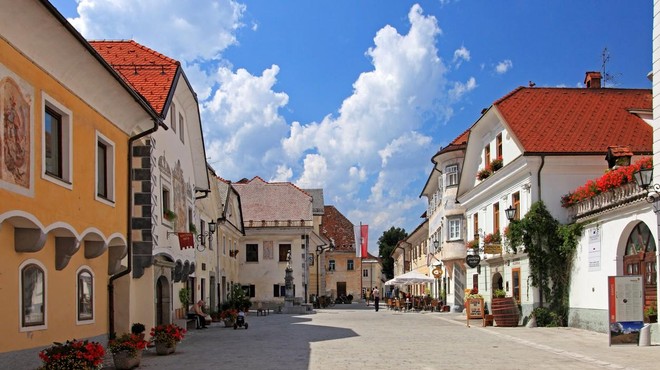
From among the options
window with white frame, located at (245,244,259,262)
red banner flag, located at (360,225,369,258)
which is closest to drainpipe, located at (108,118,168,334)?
window with white frame, located at (245,244,259,262)

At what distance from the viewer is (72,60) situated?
42.9 feet

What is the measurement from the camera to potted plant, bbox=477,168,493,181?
31275 millimetres

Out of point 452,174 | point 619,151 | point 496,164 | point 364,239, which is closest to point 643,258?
point 619,151

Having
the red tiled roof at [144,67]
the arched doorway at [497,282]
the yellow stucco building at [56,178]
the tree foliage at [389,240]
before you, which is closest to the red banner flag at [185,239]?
the red tiled roof at [144,67]

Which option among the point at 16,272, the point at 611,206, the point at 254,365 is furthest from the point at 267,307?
the point at 16,272

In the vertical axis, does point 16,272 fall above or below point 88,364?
above

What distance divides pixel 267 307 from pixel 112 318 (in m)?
35.1

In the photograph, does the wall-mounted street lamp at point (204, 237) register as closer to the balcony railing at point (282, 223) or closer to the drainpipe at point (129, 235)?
the drainpipe at point (129, 235)

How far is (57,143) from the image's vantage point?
1351 cm

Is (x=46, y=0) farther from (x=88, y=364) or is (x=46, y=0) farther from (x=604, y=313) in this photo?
(x=604, y=313)

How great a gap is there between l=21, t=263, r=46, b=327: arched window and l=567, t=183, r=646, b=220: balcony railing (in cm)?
1401

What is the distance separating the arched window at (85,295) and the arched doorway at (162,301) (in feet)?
18.3

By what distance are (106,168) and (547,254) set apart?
598 inches

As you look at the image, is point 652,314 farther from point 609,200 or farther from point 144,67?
point 144,67
